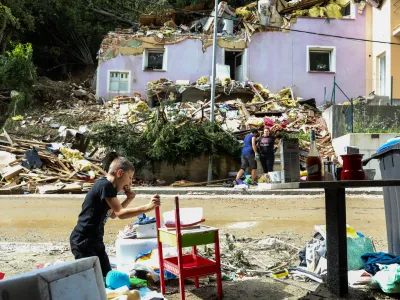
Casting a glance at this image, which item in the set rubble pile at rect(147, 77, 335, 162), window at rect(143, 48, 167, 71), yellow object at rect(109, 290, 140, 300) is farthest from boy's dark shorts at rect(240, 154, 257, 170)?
window at rect(143, 48, 167, 71)

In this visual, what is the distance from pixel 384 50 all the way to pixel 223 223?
60.6ft

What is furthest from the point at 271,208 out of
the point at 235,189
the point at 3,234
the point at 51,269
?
the point at 51,269

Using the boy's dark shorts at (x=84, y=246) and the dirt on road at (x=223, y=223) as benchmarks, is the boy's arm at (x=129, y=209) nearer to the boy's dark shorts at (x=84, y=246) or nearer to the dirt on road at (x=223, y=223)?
the boy's dark shorts at (x=84, y=246)

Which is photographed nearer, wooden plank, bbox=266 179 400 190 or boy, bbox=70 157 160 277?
wooden plank, bbox=266 179 400 190

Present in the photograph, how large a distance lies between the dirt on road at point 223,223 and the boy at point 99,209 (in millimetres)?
905

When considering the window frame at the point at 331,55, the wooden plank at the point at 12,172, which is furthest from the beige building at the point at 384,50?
the wooden plank at the point at 12,172

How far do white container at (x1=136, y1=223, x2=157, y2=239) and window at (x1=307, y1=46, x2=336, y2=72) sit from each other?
73.4 feet

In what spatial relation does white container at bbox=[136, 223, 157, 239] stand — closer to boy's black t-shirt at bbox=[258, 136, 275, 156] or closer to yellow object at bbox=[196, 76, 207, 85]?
boy's black t-shirt at bbox=[258, 136, 275, 156]

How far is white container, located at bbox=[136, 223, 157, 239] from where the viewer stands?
506 centimetres

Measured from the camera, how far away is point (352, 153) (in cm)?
382

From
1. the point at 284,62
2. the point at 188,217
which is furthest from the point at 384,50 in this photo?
the point at 188,217

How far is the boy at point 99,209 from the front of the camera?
4070 mm

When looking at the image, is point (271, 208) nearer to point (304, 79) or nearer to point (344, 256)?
point (344, 256)

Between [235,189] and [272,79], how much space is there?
1290 centimetres
